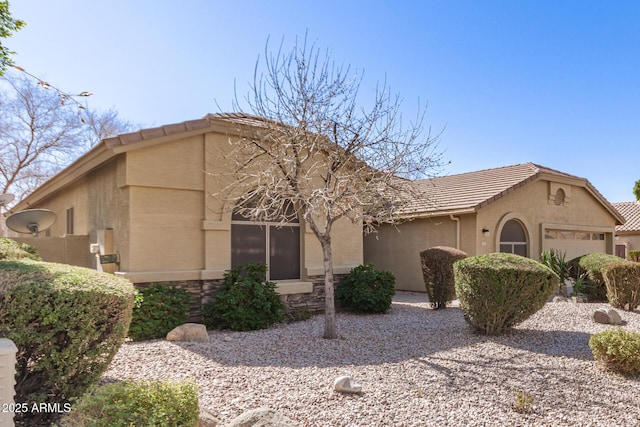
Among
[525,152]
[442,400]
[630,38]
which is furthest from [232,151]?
[525,152]

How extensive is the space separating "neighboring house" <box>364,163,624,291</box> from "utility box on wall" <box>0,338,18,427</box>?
11656 mm

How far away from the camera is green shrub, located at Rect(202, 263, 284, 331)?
8539 millimetres

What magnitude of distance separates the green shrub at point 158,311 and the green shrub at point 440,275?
6.03m

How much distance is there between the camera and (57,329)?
347 cm

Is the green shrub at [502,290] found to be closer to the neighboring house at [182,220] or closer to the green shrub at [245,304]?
the green shrub at [245,304]

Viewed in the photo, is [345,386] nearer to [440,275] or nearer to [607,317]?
[440,275]

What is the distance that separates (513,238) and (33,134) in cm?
2647

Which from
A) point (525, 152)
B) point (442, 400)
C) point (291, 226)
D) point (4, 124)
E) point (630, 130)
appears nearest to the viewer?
point (442, 400)

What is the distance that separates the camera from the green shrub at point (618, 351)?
17.9ft

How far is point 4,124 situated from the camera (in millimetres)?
24688

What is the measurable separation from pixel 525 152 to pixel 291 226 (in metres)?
13.7

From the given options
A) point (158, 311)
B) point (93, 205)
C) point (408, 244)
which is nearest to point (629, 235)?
point (408, 244)

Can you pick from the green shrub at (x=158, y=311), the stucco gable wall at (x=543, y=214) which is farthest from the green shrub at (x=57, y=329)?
the stucco gable wall at (x=543, y=214)

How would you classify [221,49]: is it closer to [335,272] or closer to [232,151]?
[232,151]
